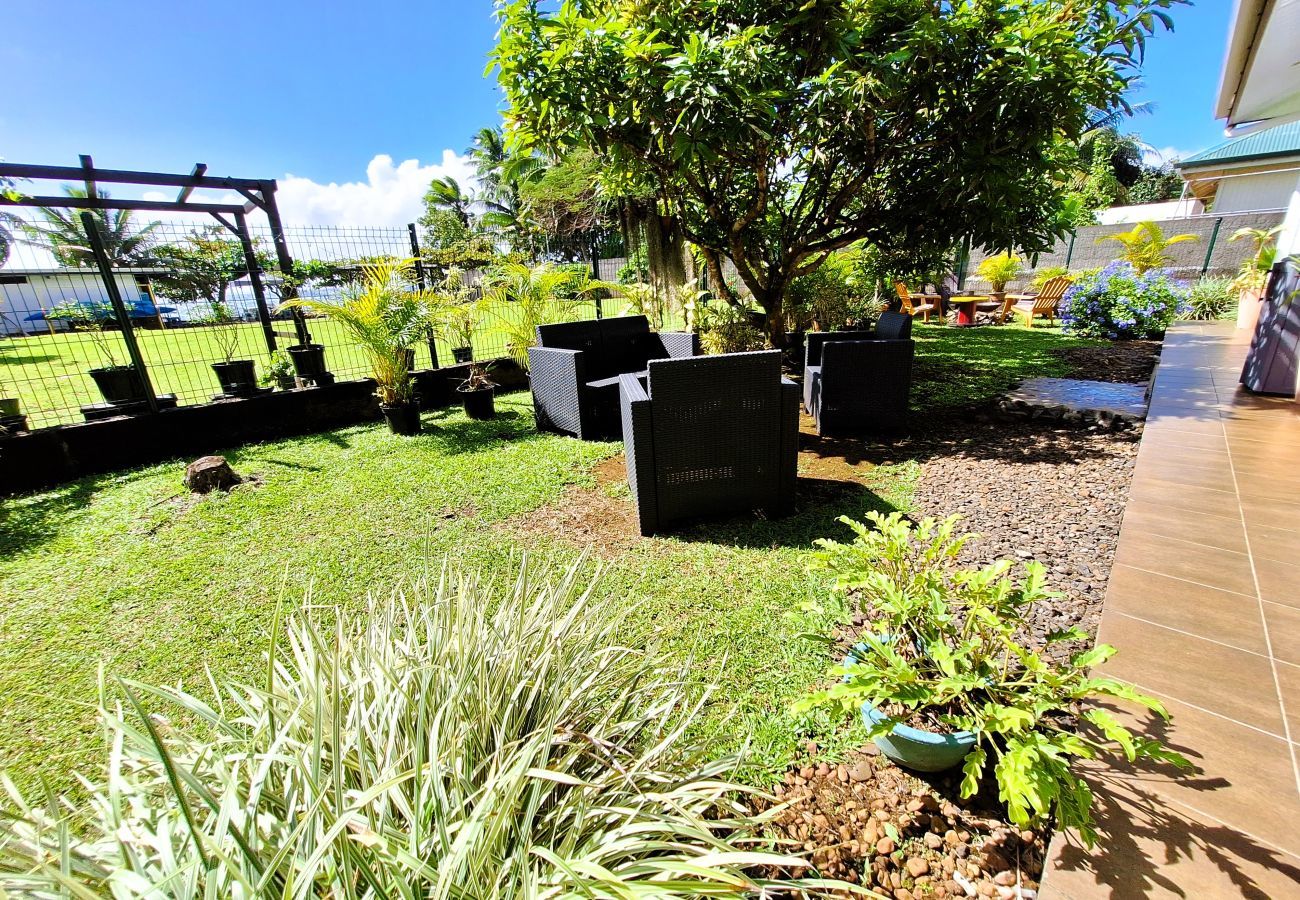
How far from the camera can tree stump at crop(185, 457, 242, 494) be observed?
4082 millimetres

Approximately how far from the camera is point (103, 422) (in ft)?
15.1

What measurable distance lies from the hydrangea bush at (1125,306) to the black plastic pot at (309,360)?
12569 mm

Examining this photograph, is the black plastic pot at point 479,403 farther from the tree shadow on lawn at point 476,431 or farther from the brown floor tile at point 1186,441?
the brown floor tile at point 1186,441

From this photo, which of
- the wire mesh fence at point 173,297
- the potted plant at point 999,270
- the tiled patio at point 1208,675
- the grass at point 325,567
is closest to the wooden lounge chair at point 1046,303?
the potted plant at point 999,270

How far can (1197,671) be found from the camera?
5.47ft

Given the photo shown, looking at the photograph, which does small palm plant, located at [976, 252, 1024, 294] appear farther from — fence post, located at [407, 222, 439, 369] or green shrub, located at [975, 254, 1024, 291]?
fence post, located at [407, 222, 439, 369]

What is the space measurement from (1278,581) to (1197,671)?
909 millimetres

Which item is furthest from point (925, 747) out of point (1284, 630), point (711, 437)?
point (711, 437)

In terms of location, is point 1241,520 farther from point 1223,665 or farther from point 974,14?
point 974,14

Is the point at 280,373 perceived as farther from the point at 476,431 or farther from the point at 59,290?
the point at 59,290

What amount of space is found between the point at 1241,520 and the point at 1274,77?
12.5 feet

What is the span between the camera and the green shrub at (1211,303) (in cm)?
965

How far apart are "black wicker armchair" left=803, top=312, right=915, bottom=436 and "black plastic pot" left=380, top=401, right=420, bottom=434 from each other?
4233 mm

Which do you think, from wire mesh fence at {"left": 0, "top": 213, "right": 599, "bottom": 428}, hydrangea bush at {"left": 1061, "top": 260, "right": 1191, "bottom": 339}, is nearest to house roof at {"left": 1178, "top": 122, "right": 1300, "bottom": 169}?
hydrangea bush at {"left": 1061, "top": 260, "right": 1191, "bottom": 339}
